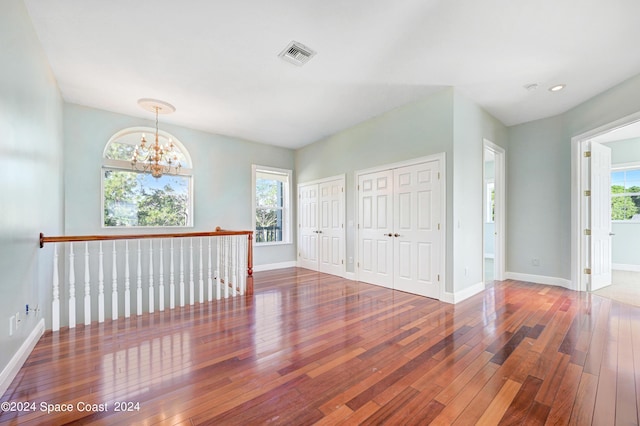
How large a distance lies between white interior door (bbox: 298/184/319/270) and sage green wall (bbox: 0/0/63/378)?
4228mm

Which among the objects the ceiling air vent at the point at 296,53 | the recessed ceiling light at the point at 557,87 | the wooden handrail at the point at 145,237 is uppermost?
the ceiling air vent at the point at 296,53

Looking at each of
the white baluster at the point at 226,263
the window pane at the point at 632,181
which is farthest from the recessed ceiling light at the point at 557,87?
the white baluster at the point at 226,263

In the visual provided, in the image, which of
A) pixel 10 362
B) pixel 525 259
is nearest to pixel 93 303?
pixel 10 362

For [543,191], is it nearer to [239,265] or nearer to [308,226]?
[308,226]

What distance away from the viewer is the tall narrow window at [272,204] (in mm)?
6180

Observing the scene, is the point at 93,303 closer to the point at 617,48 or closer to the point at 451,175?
the point at 451,175

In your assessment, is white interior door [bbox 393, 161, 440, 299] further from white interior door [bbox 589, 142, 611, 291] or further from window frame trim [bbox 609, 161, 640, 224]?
window frame trim [bbox 609, 161, 640, 224]

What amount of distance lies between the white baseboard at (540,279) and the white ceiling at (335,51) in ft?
9.11

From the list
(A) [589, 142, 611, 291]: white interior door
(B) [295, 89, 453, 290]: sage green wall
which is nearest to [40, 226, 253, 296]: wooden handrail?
(B) [295, 89, 453, 290]: sage green wall

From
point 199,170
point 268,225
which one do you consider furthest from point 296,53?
point 268,225

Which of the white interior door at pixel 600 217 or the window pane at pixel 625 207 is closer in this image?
the white interior door at pixel 600 217

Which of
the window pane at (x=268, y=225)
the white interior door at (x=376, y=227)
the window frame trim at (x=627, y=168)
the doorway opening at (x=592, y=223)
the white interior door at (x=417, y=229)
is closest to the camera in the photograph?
the white interior door at (x=417, y=229)

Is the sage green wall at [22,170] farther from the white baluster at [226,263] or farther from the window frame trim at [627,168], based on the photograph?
the window frame trim at [627,168]

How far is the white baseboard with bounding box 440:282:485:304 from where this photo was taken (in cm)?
362
